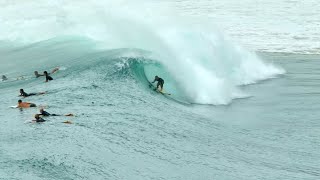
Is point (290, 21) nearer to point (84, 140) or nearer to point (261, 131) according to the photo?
point (261, 131)

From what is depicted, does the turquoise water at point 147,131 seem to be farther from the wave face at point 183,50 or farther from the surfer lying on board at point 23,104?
the wave face at point 183,50

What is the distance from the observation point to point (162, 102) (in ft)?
94.1

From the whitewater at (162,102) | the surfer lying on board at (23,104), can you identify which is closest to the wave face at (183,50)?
the whitewater at (162,102)

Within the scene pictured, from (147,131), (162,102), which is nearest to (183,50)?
(162,102)

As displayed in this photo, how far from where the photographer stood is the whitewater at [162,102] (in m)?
19.0

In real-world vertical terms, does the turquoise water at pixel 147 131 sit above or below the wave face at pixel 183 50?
below

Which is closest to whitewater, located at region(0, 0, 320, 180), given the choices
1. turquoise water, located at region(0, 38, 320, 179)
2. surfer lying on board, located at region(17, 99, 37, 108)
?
turquoise water, located at region(0, 38, 320, 179)

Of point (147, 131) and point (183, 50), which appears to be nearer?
point (147, 131)

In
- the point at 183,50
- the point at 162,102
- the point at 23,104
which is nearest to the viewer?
the point at 23,104

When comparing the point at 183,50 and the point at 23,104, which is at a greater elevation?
the point at 183,50

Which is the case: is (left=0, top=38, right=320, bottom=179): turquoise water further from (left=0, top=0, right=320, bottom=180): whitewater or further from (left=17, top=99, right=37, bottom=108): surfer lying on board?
(left=17, top=99, right=37, bottom=108): surfer lying on board

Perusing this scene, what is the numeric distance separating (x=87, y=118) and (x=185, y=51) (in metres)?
13.5

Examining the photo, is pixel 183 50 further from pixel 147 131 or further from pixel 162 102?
pixel 147 131

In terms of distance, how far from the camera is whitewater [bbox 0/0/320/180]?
19.0 m
